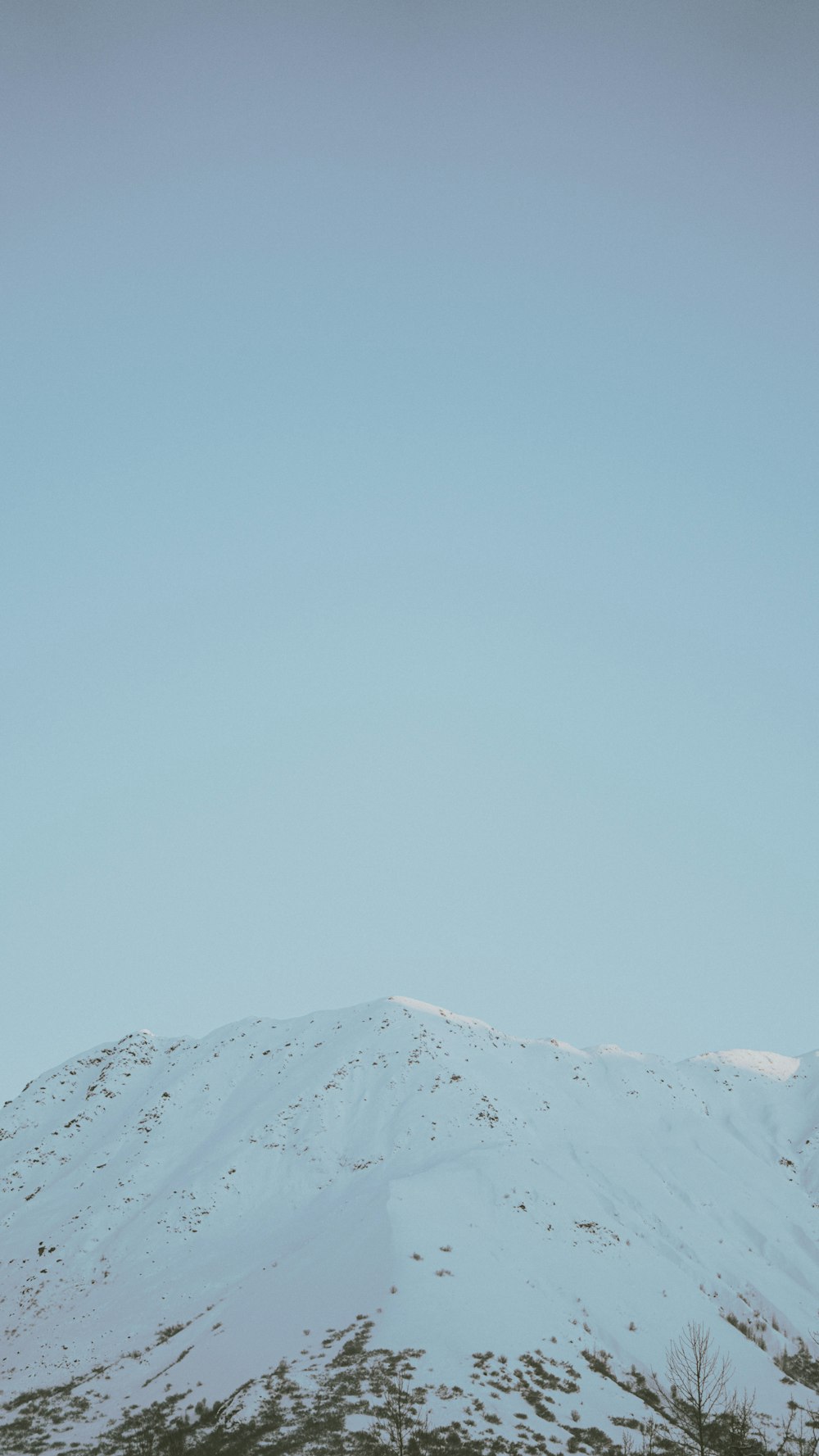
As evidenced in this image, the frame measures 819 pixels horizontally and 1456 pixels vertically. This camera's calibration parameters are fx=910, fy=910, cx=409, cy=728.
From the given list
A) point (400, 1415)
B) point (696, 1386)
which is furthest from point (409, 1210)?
point (400, 1415)

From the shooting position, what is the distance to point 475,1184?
55.6m

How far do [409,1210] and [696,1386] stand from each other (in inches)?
727

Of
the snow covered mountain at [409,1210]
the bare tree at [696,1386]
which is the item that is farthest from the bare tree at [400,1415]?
the bare tree at [696,1386]

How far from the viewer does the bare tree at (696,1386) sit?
30.0 metres

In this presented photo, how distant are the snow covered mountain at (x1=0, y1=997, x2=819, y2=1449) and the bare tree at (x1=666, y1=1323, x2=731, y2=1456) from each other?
108 cm

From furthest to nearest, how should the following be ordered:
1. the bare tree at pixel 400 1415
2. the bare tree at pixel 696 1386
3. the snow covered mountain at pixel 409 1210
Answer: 1. the snow covered mountain at pixel 409 1210
2. the bare tree at pixel 696 1386
3. the bare tree at pixel 400 1415

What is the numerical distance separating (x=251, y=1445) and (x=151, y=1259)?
106ft

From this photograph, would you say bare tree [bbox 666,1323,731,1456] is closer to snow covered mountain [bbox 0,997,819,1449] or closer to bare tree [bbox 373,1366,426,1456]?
snow covered mountain [bbox 0,997,819,1449]

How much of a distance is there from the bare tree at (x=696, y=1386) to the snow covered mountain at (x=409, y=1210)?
3.55 ft

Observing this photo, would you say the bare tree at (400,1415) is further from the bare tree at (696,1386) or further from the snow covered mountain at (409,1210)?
the bare tree at (696,1386)

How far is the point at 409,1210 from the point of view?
1991 inches

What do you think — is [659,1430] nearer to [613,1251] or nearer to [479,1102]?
[613,1251]

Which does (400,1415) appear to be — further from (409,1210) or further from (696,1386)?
(409,1210)

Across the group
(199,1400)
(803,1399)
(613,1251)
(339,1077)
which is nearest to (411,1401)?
(199,1400)
